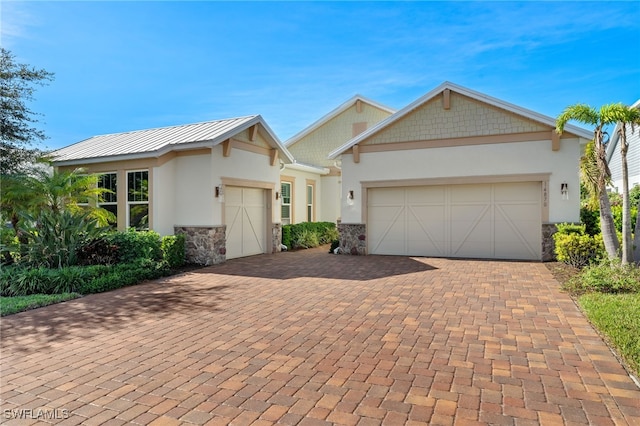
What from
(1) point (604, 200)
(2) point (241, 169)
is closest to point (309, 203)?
(2) point (241, 169)

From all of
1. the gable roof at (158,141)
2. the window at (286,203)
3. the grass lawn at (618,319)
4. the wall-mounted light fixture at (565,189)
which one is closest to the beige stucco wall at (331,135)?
the window at (286,203)

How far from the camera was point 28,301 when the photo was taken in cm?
755

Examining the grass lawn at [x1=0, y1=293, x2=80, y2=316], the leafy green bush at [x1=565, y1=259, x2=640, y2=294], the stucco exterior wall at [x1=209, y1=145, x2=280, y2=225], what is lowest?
the grass lawn at [x1=0, y1=293, x2=80, y2=316]

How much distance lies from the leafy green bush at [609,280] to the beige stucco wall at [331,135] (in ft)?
44.4

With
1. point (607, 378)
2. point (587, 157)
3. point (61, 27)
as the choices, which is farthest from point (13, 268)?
point (587, 157)

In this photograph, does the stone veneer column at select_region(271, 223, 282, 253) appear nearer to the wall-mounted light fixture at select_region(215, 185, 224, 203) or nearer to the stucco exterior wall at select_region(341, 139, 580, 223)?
the stucco exterior wall at select_region(341, 139, 580, 223)

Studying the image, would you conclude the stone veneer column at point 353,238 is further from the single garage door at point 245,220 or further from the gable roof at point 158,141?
the gable roof at point 158,141

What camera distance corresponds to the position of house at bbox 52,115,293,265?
12156 millimetres

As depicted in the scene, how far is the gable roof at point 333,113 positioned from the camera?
20453mm

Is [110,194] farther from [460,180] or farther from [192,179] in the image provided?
[460,180]

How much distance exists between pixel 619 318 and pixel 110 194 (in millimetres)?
13349

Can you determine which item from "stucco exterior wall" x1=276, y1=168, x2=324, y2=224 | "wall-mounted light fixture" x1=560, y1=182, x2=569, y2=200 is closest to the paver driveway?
"wall-mounted light fixture" x1=560, y1=182, x2=569, y2=200

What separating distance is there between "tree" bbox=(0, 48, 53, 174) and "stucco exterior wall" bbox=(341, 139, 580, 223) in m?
9.78

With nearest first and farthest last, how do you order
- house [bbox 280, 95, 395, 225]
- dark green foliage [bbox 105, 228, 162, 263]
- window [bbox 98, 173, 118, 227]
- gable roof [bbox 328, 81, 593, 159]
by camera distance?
dark green foliage [bbox 105, 228, 162, 263]
gable roof [bbox 328, 81, 593, 159]
window [bbox 98, 173, 118, 227]
house [bbox 280, 95, 395, 225]
